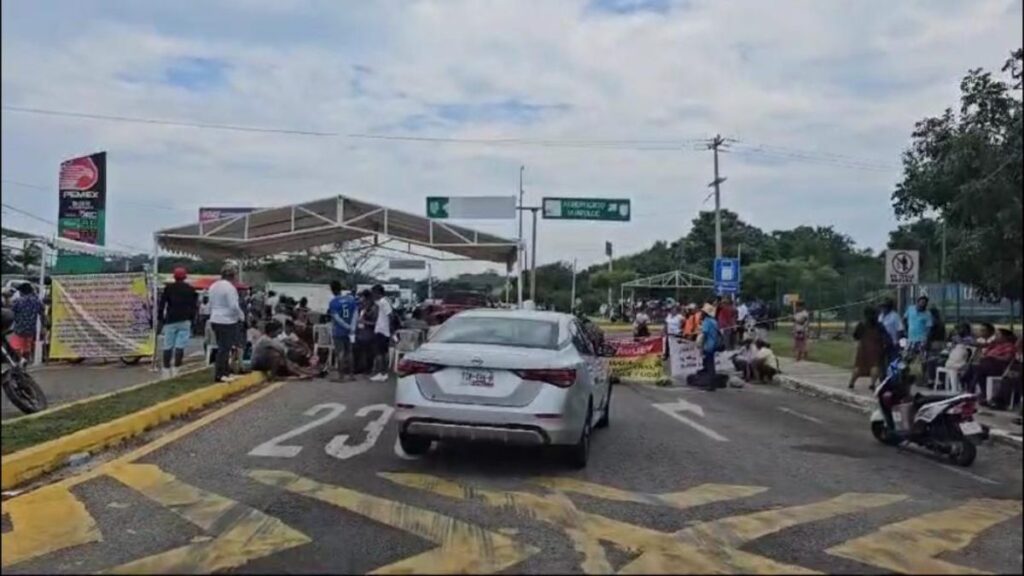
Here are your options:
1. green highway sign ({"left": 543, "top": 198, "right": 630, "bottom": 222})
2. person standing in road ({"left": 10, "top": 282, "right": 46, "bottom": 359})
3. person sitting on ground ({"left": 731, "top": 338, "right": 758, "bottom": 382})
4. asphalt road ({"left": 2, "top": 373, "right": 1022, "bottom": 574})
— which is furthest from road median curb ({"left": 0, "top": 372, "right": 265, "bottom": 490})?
green highway sign ({"left": 543, "top": 198, "right": 630, "bottom": 222})

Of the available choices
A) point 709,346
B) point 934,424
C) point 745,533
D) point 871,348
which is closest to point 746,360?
point 709,346

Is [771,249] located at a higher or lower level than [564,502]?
higher

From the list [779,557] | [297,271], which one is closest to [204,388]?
[779,557]

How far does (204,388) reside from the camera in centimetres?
1385

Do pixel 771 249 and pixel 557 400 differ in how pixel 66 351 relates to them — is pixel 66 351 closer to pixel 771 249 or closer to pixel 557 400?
pixel 557 400

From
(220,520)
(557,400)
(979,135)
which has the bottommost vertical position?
(220,520)

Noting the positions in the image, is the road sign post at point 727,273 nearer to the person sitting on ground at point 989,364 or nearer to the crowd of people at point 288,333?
the crowd of people at point 288,333

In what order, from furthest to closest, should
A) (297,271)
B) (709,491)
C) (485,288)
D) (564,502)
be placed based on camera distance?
(297,271) < (485,288) < (709,491) < (564,502)

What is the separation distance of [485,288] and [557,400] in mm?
26805

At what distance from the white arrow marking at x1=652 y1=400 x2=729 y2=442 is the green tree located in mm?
3278

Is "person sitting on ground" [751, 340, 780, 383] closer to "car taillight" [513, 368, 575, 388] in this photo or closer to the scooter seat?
the scooter seat

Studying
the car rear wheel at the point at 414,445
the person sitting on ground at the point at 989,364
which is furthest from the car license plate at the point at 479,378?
the person sitting on ground at the point at 989,364

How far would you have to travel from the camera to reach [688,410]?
14.4 meters

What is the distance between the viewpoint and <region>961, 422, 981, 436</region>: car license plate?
9.47 m
